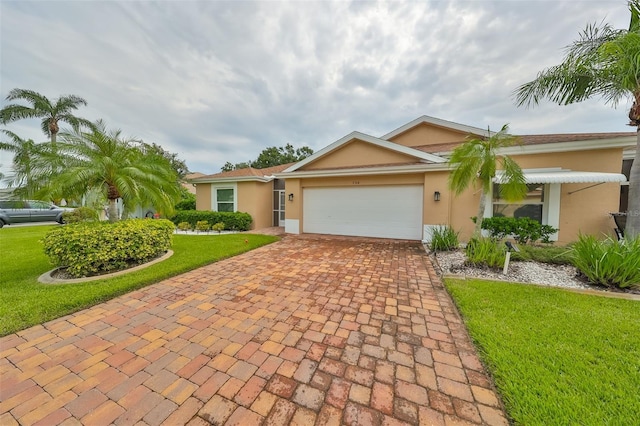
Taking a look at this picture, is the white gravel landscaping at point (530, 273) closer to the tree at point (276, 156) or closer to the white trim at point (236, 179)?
the white trim at point (236, 179)

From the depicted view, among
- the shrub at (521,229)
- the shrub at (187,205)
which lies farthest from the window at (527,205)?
the shrub at (187,205)

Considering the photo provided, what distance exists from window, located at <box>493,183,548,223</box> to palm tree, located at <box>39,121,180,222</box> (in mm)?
13778

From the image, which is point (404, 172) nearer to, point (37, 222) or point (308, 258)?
point (308, 258)

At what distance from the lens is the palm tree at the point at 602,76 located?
20.9ft

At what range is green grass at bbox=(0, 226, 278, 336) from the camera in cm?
412

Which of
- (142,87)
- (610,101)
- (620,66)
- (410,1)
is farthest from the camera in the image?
(142,87)

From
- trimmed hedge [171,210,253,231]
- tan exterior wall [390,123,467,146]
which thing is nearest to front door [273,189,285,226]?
trimmed hedge [171,210,253,231]

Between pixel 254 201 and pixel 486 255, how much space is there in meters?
13.7

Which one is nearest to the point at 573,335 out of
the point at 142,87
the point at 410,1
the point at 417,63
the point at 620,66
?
the point at 620,66

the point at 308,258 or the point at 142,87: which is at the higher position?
the point at 142,87

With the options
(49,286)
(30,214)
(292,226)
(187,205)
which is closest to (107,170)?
(49,286)

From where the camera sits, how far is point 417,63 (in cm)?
1259

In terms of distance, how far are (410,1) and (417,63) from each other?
382 cm

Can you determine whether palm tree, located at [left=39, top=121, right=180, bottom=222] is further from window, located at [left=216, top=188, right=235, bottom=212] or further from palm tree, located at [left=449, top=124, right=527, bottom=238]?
palm tree, located at [left=449, top=124, right=527, bottom=238]
